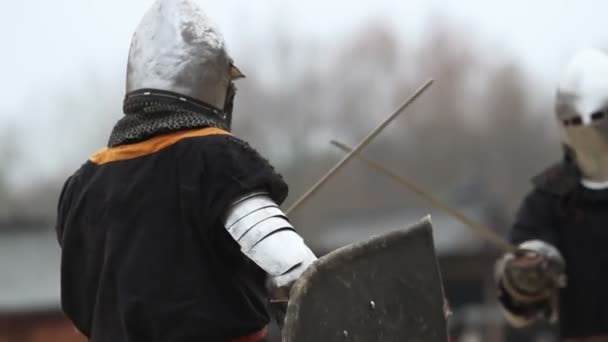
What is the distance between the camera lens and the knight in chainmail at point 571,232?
596 cm

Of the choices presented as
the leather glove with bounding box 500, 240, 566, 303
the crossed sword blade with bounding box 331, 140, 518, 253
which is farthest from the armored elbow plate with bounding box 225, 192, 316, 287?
the leather glove with bounding box 500, 240, 566, 303

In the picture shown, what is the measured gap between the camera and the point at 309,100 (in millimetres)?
43031

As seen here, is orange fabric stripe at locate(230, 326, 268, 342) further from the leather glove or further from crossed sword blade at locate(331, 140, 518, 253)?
the leather glove

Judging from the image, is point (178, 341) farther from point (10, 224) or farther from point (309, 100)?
point (309, 100)

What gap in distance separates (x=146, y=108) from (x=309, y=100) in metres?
39.1

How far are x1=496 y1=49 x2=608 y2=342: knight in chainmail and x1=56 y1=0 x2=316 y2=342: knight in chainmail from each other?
7.35ft

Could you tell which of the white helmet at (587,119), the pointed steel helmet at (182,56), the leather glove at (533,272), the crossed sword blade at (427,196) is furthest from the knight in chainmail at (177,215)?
the white helmet at (587,119)

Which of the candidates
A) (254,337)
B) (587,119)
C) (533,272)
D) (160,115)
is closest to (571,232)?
(533,272)

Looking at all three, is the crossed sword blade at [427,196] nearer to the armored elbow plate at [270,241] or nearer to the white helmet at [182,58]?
the white helmet at [182,58]

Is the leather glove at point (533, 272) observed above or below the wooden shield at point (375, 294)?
below

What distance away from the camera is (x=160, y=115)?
13.2 ft

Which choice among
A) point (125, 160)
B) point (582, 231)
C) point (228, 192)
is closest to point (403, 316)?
point (228, 192)

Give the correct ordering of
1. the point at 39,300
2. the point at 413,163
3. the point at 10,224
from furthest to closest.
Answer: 1. the point at 413,163
2. the point at 10,224
3. the point at 39,300

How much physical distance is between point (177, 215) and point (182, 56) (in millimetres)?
450
